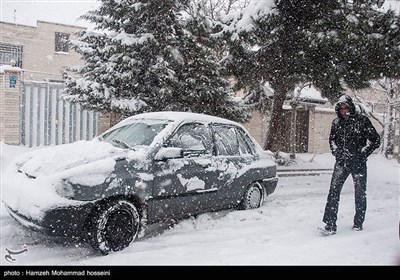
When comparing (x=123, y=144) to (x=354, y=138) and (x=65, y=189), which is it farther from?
(x=354, y=138)

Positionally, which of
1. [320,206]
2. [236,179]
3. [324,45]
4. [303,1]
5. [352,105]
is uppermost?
[303,1]

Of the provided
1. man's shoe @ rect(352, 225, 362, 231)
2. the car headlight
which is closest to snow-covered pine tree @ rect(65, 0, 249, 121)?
man's shoe @ rect(352, 225, 362, 231)

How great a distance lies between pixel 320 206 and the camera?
6.89 meters

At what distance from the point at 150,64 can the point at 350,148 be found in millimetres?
6221

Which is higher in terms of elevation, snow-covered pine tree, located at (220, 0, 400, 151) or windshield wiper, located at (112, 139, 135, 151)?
snow-covered pine tree, located at (220, 0, 400, 151)

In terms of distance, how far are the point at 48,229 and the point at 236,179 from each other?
293 cm

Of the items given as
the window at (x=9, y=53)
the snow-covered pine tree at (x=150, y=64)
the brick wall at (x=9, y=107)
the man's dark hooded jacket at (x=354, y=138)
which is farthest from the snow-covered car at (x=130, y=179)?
the window at (x=9, y=53)

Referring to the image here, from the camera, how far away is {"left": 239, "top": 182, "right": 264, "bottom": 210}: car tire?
609 cm

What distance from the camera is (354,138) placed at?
4.95 meters

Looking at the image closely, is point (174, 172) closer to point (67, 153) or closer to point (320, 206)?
point (67, 153)

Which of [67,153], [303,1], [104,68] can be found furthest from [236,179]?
[303,1]

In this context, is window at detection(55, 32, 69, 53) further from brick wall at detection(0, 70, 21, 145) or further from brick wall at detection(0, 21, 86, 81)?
brick wall at detection(0, 70, 21, 145)

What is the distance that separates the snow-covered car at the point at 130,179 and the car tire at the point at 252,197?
2 cm

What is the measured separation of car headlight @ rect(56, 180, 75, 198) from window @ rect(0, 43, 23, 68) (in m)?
28.3
